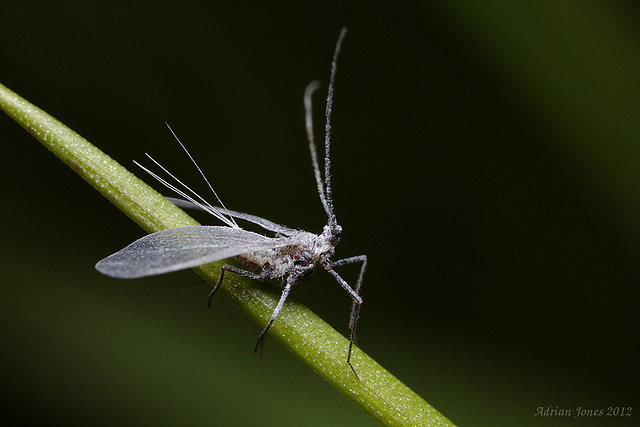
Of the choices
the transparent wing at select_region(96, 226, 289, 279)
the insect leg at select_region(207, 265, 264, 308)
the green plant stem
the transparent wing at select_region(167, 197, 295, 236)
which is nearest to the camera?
the green plant stem

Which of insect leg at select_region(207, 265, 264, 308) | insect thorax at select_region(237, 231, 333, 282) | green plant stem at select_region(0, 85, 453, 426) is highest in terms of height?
insect thorax at select_region(237, 231, 333, 282)

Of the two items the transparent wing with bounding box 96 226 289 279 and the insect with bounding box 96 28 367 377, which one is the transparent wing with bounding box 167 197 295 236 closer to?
the insect with bounding box 96 28 367 377

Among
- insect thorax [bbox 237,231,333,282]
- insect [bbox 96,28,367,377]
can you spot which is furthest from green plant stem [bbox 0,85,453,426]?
insect thorax [bbox 237,231,333,282]

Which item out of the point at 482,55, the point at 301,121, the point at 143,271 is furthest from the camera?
the point at 301,121

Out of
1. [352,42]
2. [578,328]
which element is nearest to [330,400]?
[578,328]

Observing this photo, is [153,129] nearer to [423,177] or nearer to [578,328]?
[423,177]

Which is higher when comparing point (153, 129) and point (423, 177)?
point (423, 177)

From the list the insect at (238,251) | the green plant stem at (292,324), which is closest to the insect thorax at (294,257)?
the insect at (238,251)

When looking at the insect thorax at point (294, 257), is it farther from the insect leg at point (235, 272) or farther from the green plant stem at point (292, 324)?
the green plant stem at point (292, 324)

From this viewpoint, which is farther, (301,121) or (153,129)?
(301,121)
